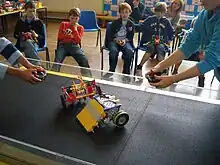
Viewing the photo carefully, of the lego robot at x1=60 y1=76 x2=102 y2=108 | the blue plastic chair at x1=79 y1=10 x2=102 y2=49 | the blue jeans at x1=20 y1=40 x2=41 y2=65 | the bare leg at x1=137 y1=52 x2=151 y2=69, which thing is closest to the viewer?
the lego robot at x1=60 y1=76 x2=102 y2=108

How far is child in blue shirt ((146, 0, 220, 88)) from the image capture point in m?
1.26

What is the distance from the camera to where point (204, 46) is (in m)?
1.45

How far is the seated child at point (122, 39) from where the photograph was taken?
2.99 meters

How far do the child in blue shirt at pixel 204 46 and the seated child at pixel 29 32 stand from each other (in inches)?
68.7

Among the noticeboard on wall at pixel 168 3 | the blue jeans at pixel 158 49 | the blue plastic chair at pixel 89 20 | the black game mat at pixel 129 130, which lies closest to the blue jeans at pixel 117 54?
the blue jeans at pixel 158 49

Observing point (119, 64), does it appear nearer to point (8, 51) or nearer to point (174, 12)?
point (174, 12)

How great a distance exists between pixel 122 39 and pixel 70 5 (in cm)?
284

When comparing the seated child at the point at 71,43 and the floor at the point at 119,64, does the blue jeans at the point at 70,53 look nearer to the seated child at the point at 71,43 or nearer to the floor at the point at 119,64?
the seated child at the point at 71,43

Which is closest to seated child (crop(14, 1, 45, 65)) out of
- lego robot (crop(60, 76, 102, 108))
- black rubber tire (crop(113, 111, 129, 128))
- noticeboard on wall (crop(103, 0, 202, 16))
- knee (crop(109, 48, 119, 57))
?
knee (crop(109, 48, 119, 57))

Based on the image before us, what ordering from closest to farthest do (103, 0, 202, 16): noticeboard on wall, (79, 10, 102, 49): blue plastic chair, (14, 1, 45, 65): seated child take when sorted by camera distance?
(14, 1, 45, 65): seated child < (79, 10, 102, 49): blue plastic chair < (103, 0, 202, 16): noticeboard on wall

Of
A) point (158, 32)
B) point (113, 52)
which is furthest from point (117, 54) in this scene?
point (158, 32)

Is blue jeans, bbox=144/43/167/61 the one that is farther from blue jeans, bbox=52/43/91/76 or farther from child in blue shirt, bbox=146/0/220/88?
child in blue shirt, bbox=146/0/220/88

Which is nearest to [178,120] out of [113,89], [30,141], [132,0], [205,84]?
[113,89]

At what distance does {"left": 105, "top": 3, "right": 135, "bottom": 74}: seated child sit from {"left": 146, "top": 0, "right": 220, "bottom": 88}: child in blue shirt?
57.5 inches
